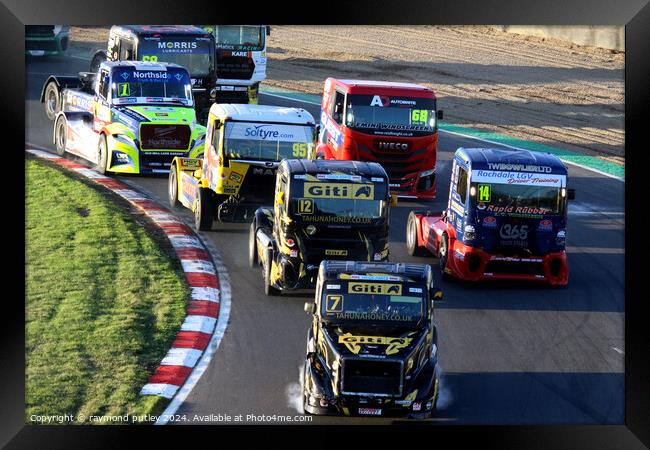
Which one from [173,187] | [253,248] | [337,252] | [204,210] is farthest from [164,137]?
[337,252]

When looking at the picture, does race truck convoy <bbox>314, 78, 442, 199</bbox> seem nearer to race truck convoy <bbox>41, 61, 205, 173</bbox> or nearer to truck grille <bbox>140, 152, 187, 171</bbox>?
race truck convoy <bbox>41, 61, 205, 173</bbox>

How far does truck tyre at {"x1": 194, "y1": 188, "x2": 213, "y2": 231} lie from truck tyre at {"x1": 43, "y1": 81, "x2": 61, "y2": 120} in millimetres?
10924

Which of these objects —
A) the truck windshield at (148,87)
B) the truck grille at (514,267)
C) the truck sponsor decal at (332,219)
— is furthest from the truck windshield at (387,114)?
the truck sponsor decal at (332,219)

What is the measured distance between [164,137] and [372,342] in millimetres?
14284

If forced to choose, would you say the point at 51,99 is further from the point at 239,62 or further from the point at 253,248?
the point at 253,248

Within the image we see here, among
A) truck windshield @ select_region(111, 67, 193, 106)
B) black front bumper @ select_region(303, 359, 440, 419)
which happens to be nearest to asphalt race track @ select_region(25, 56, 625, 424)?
black front bumper @ select_region(303, 359, 440, 419)

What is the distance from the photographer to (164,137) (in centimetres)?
3178

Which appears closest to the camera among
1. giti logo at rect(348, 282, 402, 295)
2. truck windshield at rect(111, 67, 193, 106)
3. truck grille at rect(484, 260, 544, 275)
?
giti logo at rect(348, 282, 402, 295)

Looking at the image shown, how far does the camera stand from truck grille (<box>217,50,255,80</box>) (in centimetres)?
4125

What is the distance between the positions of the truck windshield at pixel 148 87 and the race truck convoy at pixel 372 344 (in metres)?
14.0

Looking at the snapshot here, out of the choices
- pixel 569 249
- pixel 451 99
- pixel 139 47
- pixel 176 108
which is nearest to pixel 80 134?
pixel 176 108

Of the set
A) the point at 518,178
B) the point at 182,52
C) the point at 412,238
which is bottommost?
the point at 412,238

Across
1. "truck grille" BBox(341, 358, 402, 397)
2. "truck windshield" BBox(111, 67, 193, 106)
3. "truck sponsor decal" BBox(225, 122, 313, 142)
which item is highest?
"truck windshield" BBox(111, 67, 193, 106)
